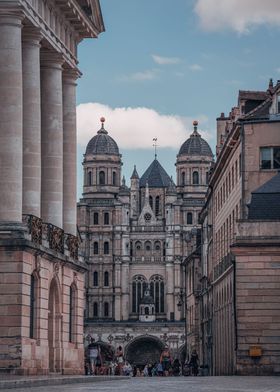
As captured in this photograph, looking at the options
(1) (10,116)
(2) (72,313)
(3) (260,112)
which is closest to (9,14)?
(1) (10,116)

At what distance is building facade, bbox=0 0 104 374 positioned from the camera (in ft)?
167

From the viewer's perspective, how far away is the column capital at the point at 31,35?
5550 cm

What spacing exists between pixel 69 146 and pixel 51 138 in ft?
12.0

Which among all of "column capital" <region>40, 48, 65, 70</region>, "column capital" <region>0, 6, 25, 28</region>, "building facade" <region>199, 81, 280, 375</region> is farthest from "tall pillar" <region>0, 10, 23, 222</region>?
"building facade" <region>199, 81, 280, 375</region>

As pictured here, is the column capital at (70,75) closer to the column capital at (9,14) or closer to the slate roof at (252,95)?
the column capital at (9,14)

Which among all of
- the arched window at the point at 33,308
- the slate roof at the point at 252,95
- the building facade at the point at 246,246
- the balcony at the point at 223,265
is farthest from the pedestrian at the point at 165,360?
the arched window at the point at 33,308

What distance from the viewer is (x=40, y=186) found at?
187 feet

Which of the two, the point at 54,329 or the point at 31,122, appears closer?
the point at 31,122

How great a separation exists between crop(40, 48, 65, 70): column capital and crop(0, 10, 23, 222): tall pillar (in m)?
7.45

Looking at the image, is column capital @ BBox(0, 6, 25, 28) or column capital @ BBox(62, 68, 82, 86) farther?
column capital @ BBox(62, 68, 82, 86)

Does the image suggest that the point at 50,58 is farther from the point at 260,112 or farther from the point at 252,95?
the point at 252,95

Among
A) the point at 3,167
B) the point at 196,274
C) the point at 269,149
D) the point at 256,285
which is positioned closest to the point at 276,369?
the point at 256,285

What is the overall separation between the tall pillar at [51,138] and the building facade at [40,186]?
4 centimetres

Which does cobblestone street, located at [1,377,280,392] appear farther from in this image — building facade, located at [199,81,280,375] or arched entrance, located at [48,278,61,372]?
building facade, located at [199,81,280,375]
